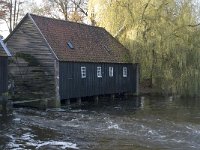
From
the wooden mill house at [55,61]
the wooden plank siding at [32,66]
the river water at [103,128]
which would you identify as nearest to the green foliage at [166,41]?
the wooden mill house at [55,61]

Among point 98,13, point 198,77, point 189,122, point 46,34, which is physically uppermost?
point 98,13

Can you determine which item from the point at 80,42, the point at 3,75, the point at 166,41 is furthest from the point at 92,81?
the point at 3,75

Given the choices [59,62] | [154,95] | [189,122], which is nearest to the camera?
[189,122]

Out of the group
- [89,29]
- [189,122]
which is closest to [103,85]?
[89,29]

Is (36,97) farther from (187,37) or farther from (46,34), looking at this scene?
(187,37)

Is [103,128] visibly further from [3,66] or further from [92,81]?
[92,81]

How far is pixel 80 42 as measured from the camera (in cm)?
2769

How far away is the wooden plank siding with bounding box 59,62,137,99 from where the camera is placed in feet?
80.6

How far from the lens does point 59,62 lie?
23.9 metres

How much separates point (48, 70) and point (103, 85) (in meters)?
5.63

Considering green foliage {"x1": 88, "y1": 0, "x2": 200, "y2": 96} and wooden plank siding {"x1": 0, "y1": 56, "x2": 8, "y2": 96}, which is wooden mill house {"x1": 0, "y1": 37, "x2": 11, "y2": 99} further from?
green foliage {"x1": 88, "y1": 0, "x2": 200, "y2": 96}

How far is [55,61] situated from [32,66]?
1698mm

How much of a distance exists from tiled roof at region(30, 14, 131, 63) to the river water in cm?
349

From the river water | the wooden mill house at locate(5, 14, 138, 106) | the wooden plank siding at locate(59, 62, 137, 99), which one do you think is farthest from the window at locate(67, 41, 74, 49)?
the river water
